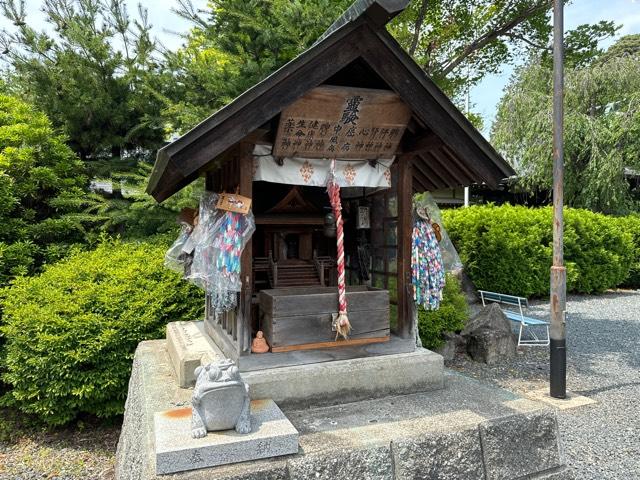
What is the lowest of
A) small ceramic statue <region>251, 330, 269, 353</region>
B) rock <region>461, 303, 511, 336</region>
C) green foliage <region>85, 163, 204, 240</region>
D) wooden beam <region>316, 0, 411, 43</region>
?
rock <region>461, 303, 511, 336</region>

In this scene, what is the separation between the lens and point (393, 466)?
10.4 feet

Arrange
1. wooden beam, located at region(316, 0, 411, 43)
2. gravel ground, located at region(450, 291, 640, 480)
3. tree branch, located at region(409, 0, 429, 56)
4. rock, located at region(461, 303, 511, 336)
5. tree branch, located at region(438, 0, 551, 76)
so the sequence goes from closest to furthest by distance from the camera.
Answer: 1. wooden beam, located at region(316, 0, 411, 43)
2. gravel ground, located at region(450, 291, 640, 480)
3. rock, located at region(461, 303, 511, 336)
4. tree branch, located at region(409, 0, 429, 56)
5. tree branch, located at region(438, 0, 551, 76)

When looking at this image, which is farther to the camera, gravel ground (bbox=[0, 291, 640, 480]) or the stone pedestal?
gravel ground (bbox=[0, 291, 640, 480])

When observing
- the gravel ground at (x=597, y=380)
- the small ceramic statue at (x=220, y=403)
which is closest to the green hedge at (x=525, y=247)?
the gravel ground at (x=597, y=380)

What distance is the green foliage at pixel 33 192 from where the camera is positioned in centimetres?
769

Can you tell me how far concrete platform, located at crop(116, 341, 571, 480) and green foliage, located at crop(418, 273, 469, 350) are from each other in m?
3.73

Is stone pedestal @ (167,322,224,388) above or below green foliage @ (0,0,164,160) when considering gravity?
below

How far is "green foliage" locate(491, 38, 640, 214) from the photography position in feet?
51.3

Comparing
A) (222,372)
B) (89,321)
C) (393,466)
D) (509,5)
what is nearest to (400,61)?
(222,372)

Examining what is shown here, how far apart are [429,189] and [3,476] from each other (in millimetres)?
6317

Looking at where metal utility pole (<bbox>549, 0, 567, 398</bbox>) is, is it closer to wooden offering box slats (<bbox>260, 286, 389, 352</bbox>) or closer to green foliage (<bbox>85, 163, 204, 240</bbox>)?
wooden offering box slats (<bbox>260, 286, 389, 352</bbox>)

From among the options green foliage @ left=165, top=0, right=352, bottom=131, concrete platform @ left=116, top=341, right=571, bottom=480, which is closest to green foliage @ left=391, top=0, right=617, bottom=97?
green foliage @ left=165, top=0, right=352, bottom=131

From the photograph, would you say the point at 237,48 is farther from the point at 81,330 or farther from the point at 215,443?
the point at 215,443

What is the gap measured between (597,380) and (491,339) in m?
1.78
